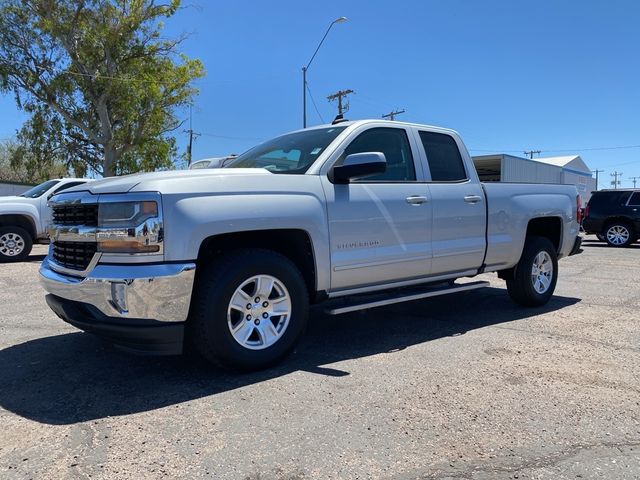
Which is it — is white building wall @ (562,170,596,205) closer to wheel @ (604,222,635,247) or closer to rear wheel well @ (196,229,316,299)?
wheel @ (604,222,635,247)

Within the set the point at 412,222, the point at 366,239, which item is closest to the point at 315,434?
the point at 366,239

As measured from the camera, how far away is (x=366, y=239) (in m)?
4.46

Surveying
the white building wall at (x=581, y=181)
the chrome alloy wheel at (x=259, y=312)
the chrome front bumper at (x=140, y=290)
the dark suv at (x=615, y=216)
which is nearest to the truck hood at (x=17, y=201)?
the chrome front bumper at (x=140, y=290)

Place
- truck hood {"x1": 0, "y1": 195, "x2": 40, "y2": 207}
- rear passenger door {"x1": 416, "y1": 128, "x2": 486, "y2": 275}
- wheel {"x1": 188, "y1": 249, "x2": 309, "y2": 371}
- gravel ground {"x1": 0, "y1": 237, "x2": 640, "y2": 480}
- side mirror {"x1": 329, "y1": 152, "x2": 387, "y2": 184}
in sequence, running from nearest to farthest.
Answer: gravel ground {"x1": 0, "y1": 237, "x2": 640, "y2": 480}, wheel {"x1": 188, "y1": 249, "x2": 309, "y2": 371}, side mirror {"x1": 329, "y1": 152, "x2": 387, "y2": 184}, rear passenger door {"x1": 416, "y1": 128, "x2": 486, "y2": 275}, truck hood {"x1": 0, "y1": 195, "x2": 40, "y2": 207}

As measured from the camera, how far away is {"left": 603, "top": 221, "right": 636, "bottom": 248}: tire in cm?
1631

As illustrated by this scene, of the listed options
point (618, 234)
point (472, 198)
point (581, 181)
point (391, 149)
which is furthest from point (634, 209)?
point (581, 181)

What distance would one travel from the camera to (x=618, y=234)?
1656 cm

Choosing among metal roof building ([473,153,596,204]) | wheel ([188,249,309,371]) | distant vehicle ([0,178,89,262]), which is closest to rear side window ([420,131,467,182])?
wheel ([188,249,309,371])

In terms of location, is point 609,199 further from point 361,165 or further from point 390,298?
point 361,165

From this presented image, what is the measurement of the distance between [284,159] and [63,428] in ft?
9.18

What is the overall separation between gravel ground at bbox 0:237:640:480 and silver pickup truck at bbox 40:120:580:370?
0.42 m

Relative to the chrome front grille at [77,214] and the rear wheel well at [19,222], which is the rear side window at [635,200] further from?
the chrome front grille at [77,214]

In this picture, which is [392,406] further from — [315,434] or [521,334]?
[521,334]

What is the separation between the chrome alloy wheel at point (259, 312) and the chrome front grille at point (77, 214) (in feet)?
3.67
